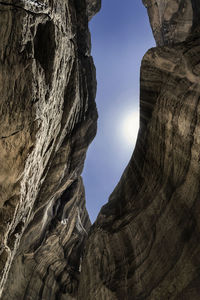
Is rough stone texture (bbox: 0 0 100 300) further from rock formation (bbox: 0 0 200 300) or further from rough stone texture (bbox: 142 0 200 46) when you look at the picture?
rough stone texture (bbox: 142 0 200 46)

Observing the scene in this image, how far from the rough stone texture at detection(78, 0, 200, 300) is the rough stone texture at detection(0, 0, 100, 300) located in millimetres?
3898

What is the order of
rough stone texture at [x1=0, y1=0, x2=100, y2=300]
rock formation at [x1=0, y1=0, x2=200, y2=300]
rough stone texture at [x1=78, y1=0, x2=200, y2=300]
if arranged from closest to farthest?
rough stone texture at [x1=78, y1=0, x2=200, y2=300]
rock formation at [x1=0, y1=0, x2=200, y2=300]
rough stone texture at [x1=0, y1=0, x2=100, y2=300]

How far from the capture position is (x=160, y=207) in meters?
6.85

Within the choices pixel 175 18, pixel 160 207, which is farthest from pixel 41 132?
pixel 175 18

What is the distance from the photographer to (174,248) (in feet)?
18.7

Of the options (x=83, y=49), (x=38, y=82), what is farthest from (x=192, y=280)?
(x=83, y=49)

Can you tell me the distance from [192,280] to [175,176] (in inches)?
114

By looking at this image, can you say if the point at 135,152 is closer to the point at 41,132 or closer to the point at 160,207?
the point at 160,207

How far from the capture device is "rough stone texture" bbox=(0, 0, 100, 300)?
609 cm

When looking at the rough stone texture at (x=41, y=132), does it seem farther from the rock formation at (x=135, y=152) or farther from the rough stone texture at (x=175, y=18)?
the rough stone texture at (x=175, y=18)

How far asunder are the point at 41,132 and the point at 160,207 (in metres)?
5.25

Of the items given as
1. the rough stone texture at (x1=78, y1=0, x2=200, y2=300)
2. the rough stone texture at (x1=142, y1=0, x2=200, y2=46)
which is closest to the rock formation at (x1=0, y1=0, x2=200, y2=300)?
the rough stone texture at (x1=78, y1=0, x2=200, y2=300)

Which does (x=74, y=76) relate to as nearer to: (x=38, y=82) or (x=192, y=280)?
(x=38, y=82)

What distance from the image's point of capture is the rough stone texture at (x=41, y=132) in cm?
609
